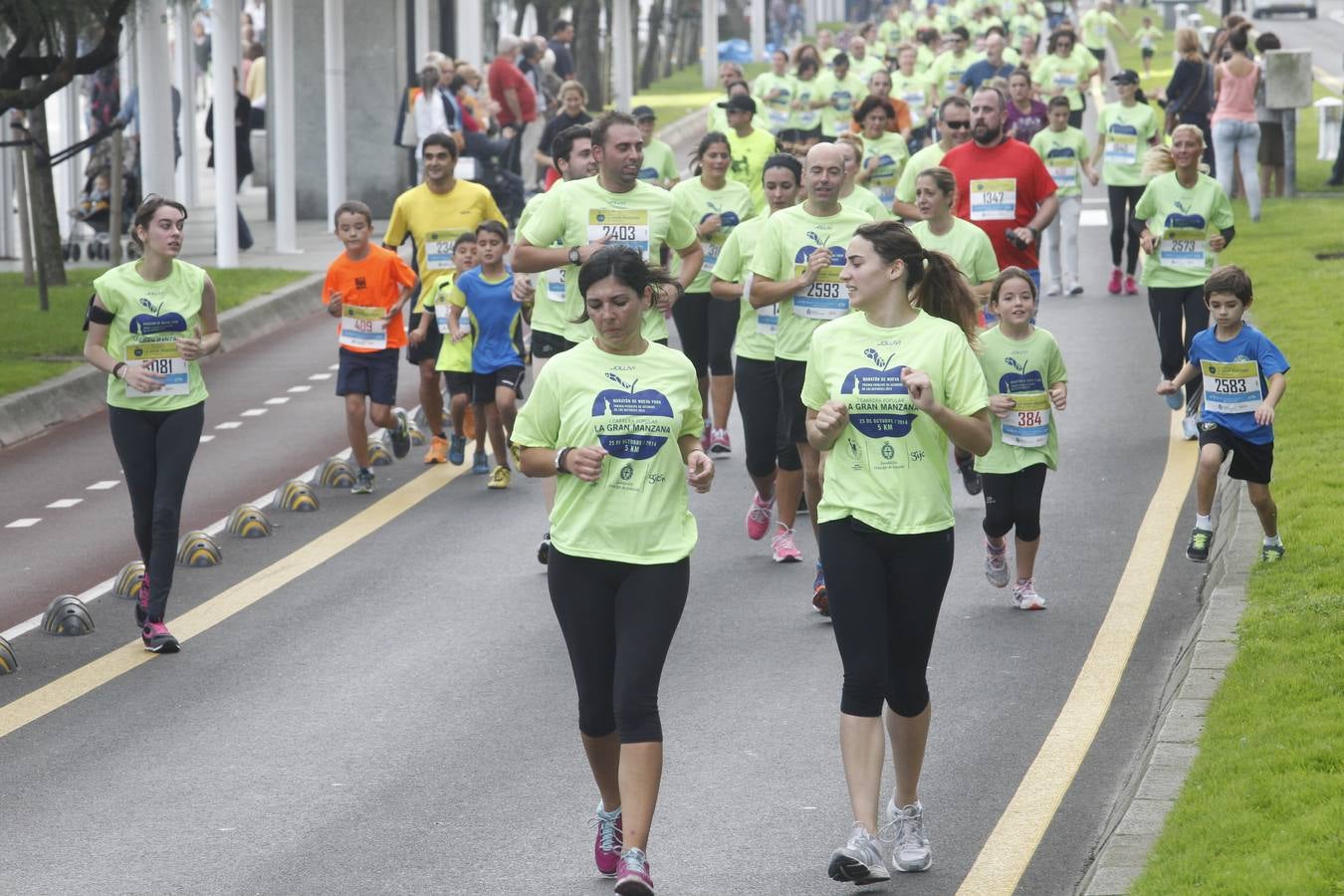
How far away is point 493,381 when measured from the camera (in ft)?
45.9

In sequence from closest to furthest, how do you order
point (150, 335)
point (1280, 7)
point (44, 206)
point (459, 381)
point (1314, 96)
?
point (150, 335), point (459, 381), point (44, 206), point (1314, 96), point (1280, 7)

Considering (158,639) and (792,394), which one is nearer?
(158,639)

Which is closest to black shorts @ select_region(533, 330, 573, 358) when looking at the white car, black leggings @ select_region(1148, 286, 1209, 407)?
black leggings @ select_region(1148, 286, 1209, 407)

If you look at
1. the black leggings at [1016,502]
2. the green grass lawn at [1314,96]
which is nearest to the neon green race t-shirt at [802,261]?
the black leggings at [1016,502]

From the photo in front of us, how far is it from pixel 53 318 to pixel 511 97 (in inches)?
424

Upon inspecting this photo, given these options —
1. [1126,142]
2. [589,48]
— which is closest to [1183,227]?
[1126,142]

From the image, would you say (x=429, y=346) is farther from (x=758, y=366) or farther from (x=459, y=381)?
(x=758, y=366)

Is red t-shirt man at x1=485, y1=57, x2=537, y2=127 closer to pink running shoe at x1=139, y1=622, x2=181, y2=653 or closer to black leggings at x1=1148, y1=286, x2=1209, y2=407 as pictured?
black leggings at x1=1148, y1=286, x2=1209, y2=407

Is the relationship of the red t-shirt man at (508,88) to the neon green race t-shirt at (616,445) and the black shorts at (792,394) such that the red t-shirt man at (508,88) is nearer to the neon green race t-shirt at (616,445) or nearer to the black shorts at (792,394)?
the black shorts at (792,394)

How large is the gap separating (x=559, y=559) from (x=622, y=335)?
69 centimetres

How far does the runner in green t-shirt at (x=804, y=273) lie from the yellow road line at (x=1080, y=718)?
4.71 ft

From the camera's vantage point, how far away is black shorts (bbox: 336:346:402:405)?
45.8 ft

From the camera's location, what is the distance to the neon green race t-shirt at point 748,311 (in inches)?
450

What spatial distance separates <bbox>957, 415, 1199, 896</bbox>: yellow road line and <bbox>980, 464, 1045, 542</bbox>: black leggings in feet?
1.76
